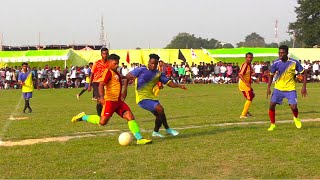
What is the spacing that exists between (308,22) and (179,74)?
39.9 m

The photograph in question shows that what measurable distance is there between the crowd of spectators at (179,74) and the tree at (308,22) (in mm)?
32720

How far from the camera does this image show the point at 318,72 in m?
40.0

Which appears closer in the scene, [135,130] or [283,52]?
[135,130]

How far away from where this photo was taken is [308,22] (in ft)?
240

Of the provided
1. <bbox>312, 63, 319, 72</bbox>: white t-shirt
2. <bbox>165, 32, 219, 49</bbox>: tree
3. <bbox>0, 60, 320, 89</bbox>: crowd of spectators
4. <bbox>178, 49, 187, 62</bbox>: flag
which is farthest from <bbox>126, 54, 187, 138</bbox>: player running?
<bbox>165, 32, 219, 49</bbox>: tree

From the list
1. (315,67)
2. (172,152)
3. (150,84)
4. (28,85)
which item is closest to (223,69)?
(315,67)

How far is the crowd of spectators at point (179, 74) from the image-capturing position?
1503 inches

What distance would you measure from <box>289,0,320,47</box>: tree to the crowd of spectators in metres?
32.7

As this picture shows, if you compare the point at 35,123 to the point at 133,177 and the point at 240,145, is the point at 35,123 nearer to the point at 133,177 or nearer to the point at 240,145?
the point at 240,145

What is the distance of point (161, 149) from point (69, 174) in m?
2.47

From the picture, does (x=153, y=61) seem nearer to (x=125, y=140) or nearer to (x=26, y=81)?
(x=125, y=140)

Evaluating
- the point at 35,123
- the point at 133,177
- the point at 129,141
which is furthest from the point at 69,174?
the point at 35,123

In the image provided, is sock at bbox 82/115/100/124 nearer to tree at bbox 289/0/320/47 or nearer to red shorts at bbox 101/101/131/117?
red shorts at bbox 101/101/131/117

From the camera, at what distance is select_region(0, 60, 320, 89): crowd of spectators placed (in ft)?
125
